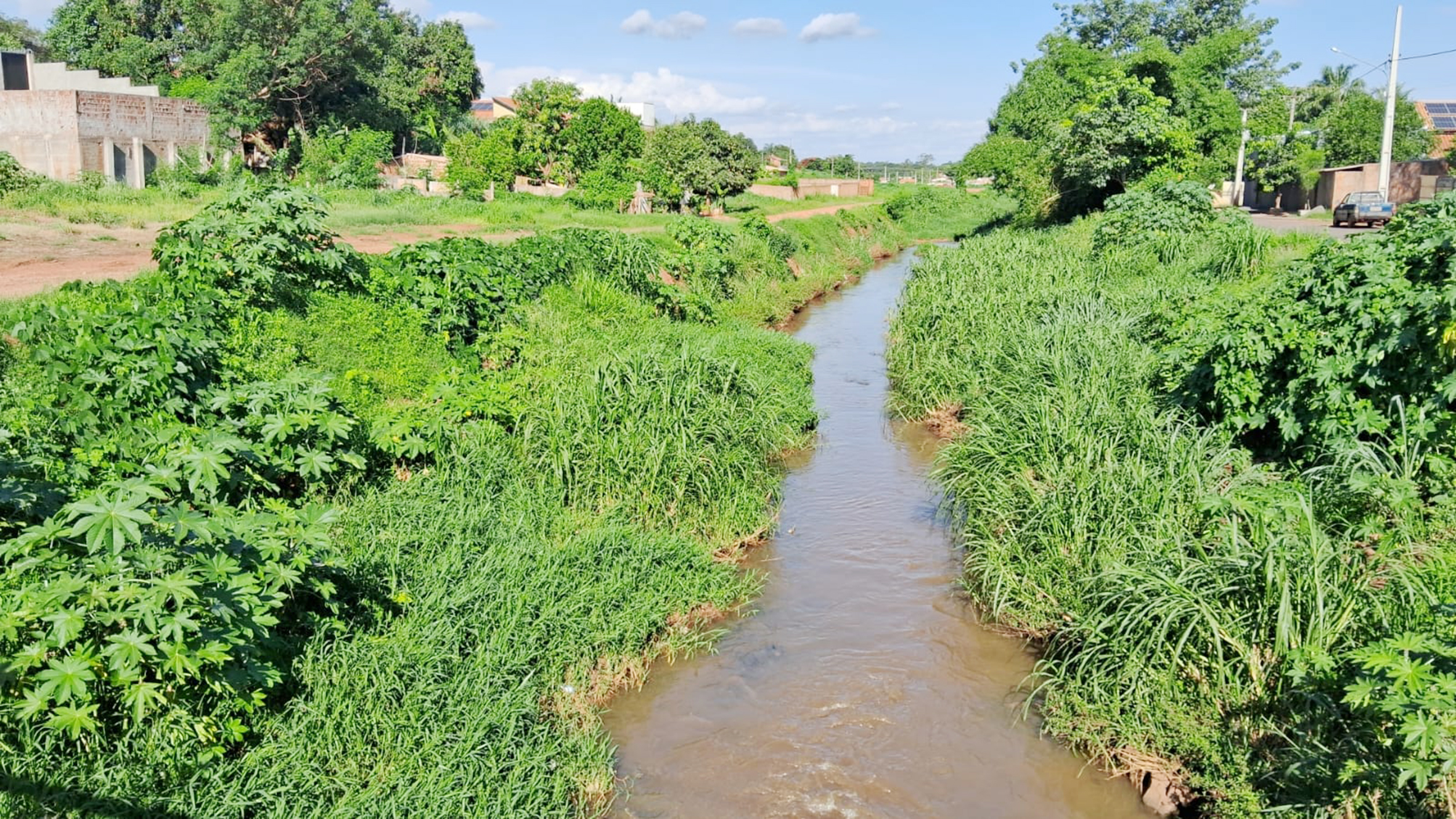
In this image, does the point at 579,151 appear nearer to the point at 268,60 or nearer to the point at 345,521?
the point at 268,60

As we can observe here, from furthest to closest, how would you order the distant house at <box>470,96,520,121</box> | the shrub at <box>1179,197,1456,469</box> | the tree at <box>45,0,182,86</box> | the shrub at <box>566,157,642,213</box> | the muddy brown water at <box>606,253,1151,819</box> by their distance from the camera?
1. the distant house at <box>470,96,520,121</box>
2. the tree at <box>45,0,182,86</box>
3. the shrub at <box>566,157,642,213</box>
4. the shrub at <box>1179,197,1456,469</box>
5. the muddy brown water at <box>606,253,1151,819</box>

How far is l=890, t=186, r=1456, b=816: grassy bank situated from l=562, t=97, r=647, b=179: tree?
24.9 metres

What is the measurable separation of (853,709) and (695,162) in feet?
98.4

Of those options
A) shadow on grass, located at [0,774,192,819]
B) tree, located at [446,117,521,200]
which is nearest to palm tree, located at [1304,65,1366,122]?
tree, located at [446,117,521,200]

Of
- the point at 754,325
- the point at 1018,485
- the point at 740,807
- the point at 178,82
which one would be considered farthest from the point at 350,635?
the point at 178,82

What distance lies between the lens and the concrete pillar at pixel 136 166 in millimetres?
28922

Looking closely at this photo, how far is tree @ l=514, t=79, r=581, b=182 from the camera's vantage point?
33.5 metres

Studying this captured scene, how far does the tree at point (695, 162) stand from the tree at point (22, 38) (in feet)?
113

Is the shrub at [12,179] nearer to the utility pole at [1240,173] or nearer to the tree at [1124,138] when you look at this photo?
the tree at [1124,138]

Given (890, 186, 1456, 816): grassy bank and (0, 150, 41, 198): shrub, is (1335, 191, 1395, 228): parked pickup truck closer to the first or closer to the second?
(890, 186, 1456, 816): grassy bank

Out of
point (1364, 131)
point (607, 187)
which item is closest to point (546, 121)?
point (607, 187)

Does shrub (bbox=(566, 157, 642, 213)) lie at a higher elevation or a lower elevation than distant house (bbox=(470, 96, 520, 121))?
lower

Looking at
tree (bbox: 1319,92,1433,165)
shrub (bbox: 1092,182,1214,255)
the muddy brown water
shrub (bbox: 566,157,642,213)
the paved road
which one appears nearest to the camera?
the muddy brown water

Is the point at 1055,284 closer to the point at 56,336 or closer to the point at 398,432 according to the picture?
the point at 398,432
